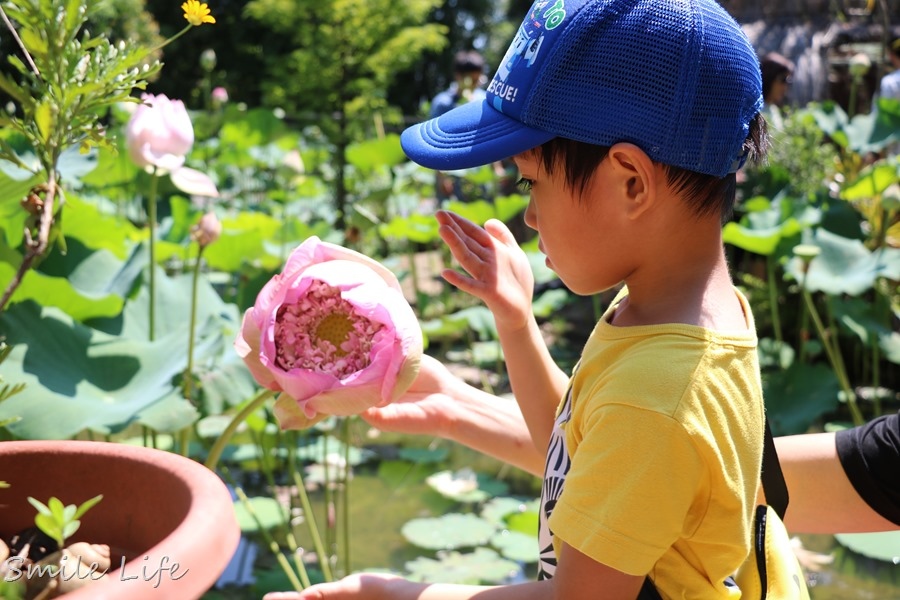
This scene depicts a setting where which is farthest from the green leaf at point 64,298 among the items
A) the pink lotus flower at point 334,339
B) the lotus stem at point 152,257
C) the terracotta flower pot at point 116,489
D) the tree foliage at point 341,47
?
the tree foliage at point 341,47

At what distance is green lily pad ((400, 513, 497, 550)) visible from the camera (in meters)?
2.32

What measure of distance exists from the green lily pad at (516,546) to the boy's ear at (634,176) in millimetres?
1545

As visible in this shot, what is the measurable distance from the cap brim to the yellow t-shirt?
0.59 feet

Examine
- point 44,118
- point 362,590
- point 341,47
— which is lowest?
point 341,47

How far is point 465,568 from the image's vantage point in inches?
85.8

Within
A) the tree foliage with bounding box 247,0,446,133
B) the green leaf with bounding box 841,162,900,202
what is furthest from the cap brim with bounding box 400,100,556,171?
the tree foliage with bounding box 247,0,446,133

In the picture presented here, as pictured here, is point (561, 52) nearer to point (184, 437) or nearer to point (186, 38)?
point (184, 437)

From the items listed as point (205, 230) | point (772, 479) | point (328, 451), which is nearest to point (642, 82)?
point (772, 479)

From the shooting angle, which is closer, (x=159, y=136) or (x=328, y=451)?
(x=159, y=136)

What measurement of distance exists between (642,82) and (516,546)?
5.57 ft

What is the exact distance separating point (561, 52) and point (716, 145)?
5.8 inches

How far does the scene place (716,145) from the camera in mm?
773

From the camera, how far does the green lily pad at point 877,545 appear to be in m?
2.29

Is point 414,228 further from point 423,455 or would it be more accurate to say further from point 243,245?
point 243,245
